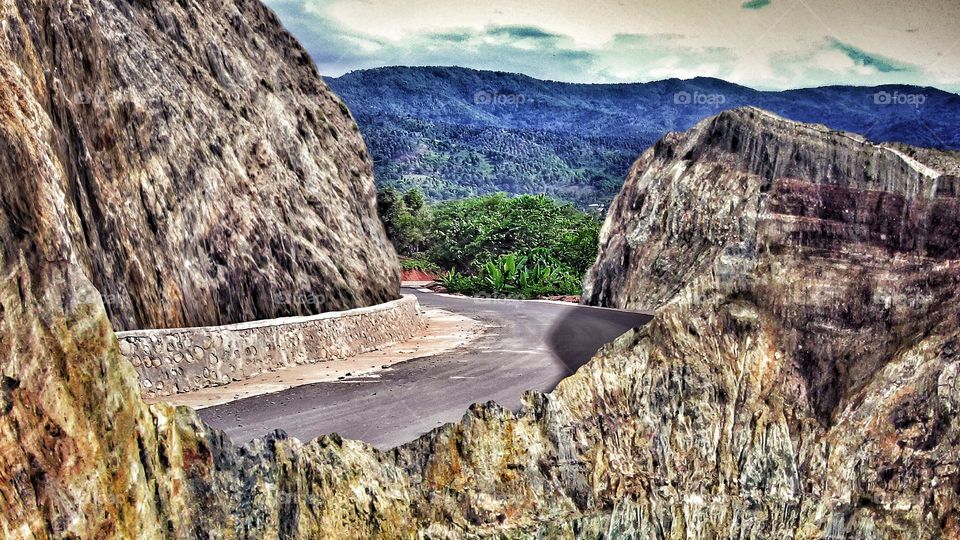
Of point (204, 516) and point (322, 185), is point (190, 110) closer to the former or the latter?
point (322, 185)

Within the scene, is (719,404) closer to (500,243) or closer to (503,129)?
(500,243)

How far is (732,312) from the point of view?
556 cm

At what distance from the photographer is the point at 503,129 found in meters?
109

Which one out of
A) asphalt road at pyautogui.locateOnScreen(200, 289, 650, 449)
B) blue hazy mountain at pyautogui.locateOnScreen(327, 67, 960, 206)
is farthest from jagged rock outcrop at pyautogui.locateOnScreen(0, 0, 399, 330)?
blue hazy mountain at pyautogui.locateOnScreen(327, 67, 960, 206)

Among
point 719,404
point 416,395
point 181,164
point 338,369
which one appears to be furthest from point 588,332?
point 181,164

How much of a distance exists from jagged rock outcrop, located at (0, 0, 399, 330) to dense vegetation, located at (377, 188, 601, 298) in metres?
8.65

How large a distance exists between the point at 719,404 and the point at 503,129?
105m

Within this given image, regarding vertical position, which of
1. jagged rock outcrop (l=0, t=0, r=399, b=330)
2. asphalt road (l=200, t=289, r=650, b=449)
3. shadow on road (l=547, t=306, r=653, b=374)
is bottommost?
asphalt road (l=200, t=289, r=650, b=449)

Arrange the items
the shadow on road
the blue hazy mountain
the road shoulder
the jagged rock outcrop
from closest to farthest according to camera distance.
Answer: the shadow on road
the jagged rock outcrop
the road shoulder
the blue hazy mountain

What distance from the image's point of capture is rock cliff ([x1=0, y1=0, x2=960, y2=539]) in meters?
4.95

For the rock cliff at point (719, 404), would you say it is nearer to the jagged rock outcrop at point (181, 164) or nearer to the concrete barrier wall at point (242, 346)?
the jagged rock outcrop at point (181, 164)

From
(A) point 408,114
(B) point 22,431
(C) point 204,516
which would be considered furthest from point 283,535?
(A) point 408,114

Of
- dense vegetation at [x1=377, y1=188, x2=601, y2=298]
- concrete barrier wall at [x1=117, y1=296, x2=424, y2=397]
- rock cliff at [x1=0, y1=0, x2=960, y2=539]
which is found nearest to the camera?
rock cliff at [x1=0, y1=0, x2=960, y2=539]

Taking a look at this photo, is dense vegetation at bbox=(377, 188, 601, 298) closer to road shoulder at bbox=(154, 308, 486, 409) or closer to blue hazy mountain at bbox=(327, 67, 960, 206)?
road shoulder at bbox=(154, 308, 486, 409)
